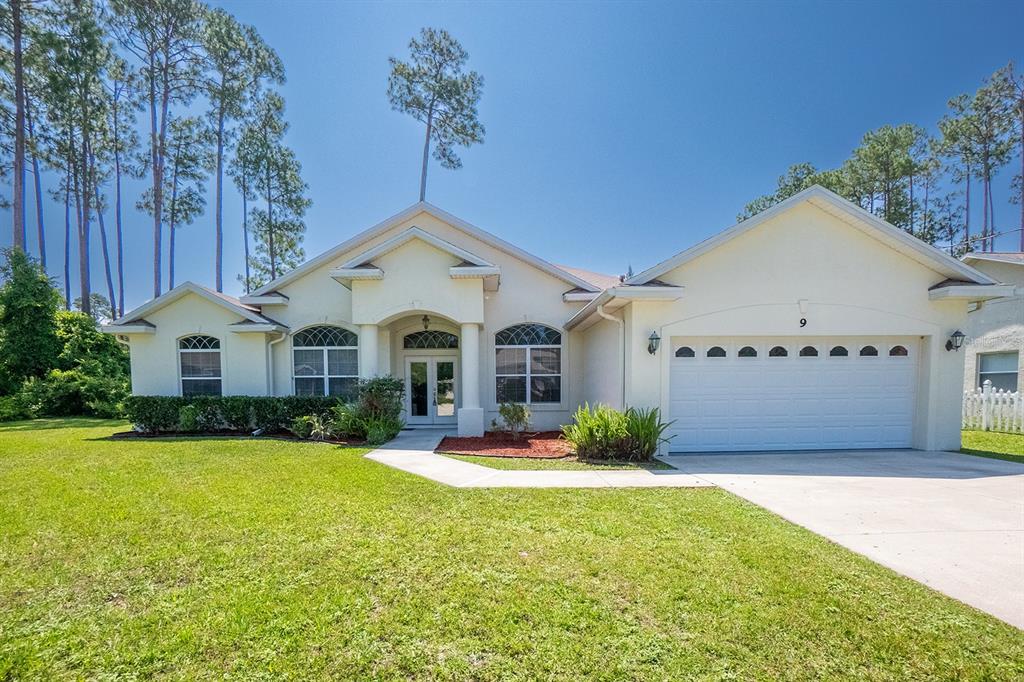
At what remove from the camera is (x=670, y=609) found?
10.9ft

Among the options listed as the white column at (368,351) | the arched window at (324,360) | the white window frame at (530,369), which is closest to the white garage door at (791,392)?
the white window frame at (530,369)

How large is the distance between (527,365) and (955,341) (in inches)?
406

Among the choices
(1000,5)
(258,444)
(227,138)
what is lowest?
(258,444)

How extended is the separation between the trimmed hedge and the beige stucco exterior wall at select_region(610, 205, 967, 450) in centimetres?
894

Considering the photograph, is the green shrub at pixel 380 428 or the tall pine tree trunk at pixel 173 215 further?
the tall pine tree trunk at pixel 173 215

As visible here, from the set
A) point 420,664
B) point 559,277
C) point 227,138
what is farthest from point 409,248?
point 227,138

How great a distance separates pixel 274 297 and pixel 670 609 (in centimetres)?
1417

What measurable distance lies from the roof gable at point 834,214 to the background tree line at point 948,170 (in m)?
16.3

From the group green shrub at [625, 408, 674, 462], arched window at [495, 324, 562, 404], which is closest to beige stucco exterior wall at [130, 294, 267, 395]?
arched window at [495, 324, 562, 404]

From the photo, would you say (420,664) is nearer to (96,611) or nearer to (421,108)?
(96,611)

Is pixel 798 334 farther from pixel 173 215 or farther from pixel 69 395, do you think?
pixel 173 215

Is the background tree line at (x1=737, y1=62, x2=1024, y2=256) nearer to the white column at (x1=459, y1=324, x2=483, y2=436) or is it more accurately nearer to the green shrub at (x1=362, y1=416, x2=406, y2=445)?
the white column at (x1=459, y1=324, x2=483, y2=436)

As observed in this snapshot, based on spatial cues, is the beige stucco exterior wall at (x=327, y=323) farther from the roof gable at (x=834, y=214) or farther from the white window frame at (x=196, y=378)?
the roof gable at (x=834, y=214)

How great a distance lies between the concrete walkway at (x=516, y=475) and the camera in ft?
22.6
